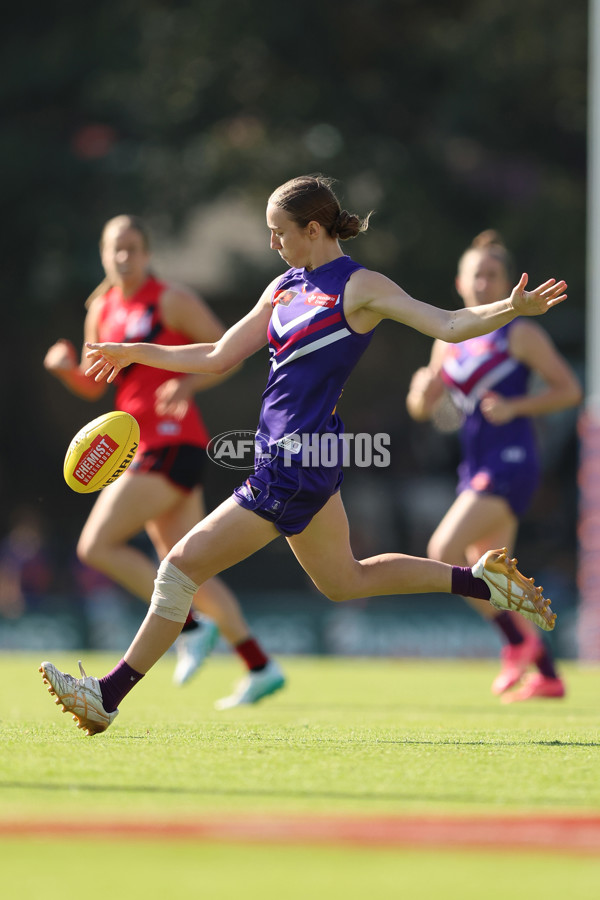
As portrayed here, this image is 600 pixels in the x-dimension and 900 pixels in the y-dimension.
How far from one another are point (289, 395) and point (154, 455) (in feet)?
8.60

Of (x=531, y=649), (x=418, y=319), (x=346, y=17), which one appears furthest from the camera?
(x=346, y=17)

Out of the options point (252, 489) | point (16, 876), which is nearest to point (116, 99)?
point (252, 489)

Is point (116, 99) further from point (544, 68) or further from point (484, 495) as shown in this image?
point (484, 495)

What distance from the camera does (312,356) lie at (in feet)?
18.3

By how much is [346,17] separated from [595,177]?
6707 millimetres

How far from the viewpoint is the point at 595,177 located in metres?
16.1

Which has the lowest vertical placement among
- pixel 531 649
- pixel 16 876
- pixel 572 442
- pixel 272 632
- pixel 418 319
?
pixel 572 442

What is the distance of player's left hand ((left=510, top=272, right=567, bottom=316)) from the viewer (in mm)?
5172

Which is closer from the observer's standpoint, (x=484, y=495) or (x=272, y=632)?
(x=484, y=495)

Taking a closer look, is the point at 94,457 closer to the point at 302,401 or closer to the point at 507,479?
the point at 302,401

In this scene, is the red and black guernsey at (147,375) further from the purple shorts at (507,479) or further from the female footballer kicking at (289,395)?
the female footballer kicking at (289,395)

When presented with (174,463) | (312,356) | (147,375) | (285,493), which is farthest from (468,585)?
(147,375)

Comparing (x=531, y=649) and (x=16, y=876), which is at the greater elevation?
(x=16, y=876)

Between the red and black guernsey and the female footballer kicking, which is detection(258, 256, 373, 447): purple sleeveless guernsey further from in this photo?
the red and black guernsey
